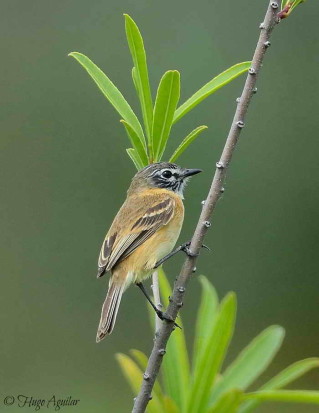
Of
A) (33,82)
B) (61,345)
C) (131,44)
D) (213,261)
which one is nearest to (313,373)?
(213,261)

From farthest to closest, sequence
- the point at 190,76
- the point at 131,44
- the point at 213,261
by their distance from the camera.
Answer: the point at 213,261, the point at 190,76, the point at 131,44

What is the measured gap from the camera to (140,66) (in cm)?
186

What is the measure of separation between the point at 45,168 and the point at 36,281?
2.56 ft

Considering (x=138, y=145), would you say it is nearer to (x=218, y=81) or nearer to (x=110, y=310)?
(x=218, y=81)

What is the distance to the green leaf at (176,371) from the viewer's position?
168 cm

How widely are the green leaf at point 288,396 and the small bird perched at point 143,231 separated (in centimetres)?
71

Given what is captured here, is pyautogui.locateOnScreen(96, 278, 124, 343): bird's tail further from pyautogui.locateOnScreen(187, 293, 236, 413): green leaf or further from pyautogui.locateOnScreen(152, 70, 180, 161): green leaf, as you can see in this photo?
pyautogui.locateOnScreen(152, 70, 180, 161): green leaf

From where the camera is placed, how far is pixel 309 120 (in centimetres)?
650

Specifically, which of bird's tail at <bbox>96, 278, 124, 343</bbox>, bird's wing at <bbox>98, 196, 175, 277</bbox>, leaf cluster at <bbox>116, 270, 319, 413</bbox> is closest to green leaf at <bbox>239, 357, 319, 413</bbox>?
leaf cluster at <bbox>116, 270, 319, 413</bbox>

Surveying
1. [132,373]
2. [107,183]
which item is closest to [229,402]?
[132,373]

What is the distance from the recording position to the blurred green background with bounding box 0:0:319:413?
6.09m

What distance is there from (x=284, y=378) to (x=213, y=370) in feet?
0.40

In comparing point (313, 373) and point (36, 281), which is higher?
point (36, 281)

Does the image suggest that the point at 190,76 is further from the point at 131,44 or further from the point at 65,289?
the point at 131,44
